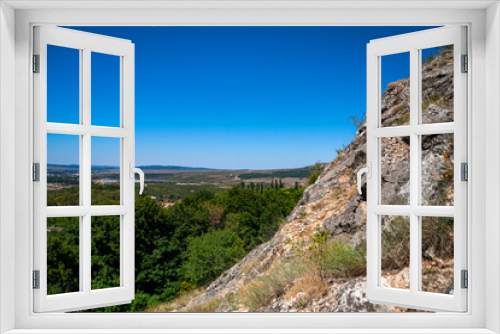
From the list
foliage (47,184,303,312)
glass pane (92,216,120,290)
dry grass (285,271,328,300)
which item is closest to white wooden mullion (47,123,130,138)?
dry grass (285,271,328,300)

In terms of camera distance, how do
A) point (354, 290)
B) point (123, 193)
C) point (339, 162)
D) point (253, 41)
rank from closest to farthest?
point (123, 193)
point (354, 290)
point (339, 162)
point (253, 41)

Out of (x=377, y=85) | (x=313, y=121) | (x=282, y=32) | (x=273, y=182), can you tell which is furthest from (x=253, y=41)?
(x=377, y=85)

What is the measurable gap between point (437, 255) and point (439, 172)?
0.69 meters

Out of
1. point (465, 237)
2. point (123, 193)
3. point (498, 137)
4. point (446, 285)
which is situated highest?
point (498, 137)

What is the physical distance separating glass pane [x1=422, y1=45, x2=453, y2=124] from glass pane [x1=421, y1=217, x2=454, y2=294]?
28.8 inches

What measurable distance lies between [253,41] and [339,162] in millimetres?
10451

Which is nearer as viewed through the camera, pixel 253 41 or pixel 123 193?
pixel 123 193

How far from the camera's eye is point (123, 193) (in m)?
2.02

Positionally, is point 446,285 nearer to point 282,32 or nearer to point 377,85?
point 377,85

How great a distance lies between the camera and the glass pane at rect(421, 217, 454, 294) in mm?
2309

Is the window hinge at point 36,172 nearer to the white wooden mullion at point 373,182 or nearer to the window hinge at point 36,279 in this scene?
the window hinge at point 36,279

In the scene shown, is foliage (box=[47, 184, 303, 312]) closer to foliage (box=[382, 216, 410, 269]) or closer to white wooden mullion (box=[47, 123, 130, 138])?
→ foliage (box=[382, 216, 410, 269])

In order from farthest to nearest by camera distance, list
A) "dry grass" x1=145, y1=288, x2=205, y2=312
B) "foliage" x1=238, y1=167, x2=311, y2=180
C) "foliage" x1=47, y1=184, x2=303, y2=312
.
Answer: "foliage" x1=238, y1=167, x2=311, y2=180
"foliage" x1=47, y1=184, x2=303, y2=312
"dry grass" x1=145, y1=288, x2=205, y2=312

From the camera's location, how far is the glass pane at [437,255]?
7.57 ft
